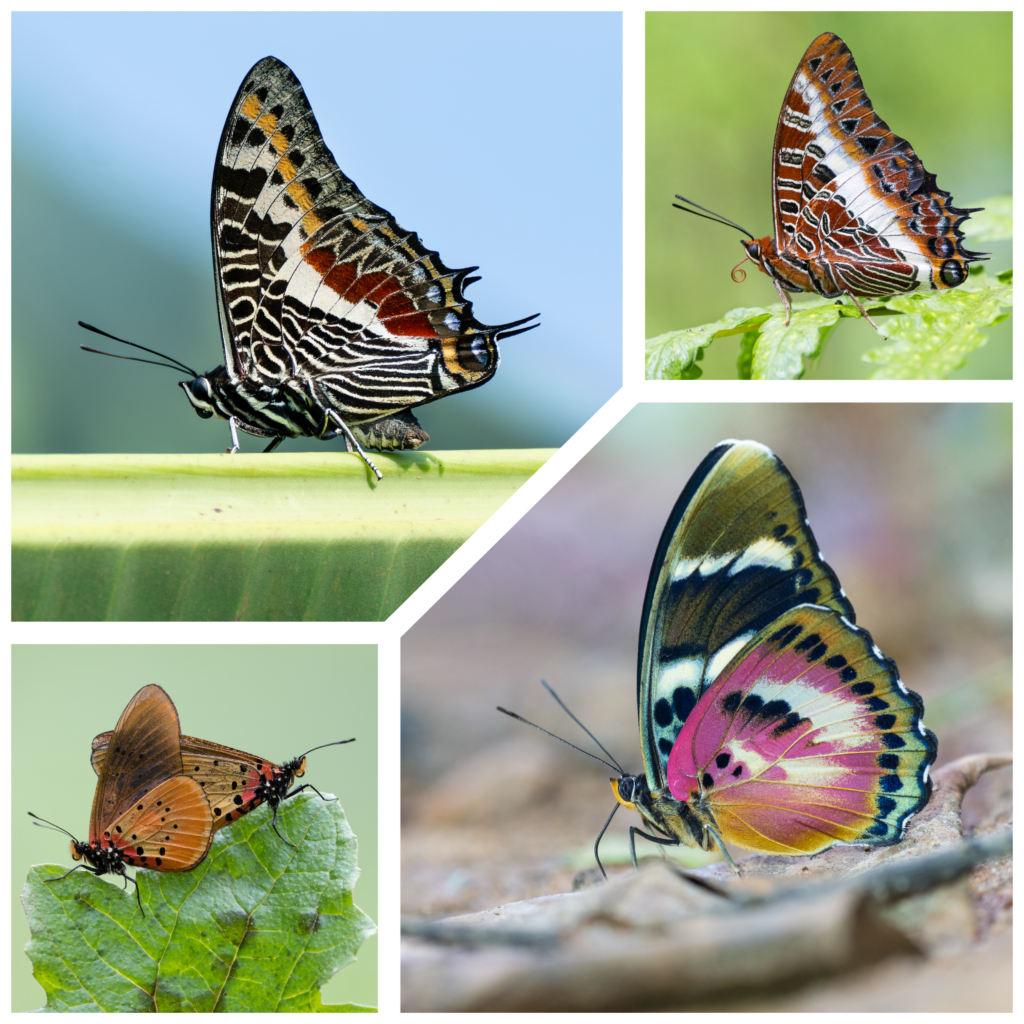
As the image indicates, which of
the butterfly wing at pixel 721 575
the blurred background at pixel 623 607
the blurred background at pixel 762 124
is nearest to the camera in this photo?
the butterfly wing at pixel 721 575

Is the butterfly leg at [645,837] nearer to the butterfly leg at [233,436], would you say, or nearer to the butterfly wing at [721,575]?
the butterfly wing at [721,575]

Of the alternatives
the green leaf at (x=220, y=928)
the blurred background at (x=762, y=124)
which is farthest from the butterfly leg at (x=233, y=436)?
the blurred background at (x=762, y=124)

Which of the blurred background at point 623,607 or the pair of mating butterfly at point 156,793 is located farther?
the blurred background at point 623,607

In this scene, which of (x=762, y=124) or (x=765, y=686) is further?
(x=762, y=124)

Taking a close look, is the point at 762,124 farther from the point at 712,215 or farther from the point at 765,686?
the point at 765,686

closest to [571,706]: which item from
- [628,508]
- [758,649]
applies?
→ [628,508]

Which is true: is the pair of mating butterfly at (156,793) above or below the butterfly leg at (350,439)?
below

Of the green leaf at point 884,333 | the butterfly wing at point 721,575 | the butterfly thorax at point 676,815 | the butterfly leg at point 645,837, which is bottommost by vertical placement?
the butterfly leg at point 645,837

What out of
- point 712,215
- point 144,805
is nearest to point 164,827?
point 144,805

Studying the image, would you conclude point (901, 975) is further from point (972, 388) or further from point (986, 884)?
point (972, 388)
